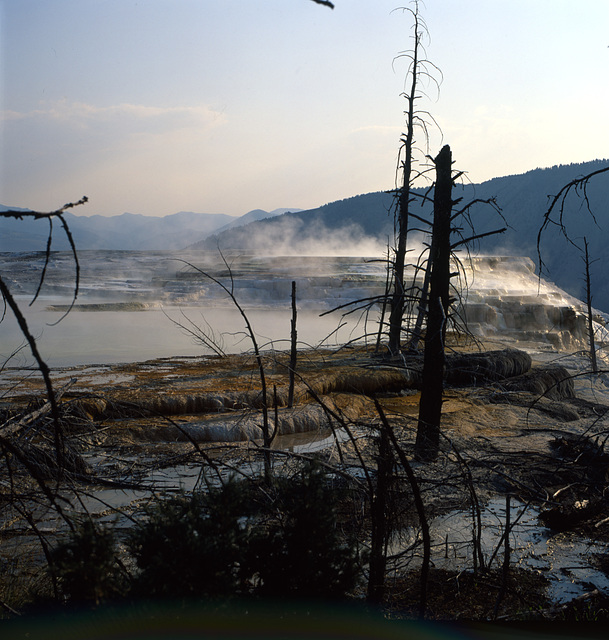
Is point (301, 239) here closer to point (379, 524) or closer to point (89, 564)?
point (379, 524)

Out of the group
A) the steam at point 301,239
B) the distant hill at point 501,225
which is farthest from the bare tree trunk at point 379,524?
the steam at point 301,239

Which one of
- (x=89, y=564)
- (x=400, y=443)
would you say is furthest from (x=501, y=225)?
(x=89, y=564)

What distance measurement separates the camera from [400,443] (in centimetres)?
452

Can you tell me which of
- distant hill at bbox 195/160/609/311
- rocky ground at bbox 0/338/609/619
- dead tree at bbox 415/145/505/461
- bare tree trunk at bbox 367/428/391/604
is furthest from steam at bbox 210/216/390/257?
bare tree trunk at bbox 367/428/391/604

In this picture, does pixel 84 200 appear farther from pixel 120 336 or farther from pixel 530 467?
pixel 120 336

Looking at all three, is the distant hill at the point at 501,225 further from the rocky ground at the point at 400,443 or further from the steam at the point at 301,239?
the rocky ground at the point at 400,443

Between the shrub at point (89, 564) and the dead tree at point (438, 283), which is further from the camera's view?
the dead tree at point (438, 283)

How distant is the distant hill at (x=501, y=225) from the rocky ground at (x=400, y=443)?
67498mm

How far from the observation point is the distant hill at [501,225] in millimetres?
85125

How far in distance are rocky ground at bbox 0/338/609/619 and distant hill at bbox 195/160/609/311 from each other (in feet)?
221

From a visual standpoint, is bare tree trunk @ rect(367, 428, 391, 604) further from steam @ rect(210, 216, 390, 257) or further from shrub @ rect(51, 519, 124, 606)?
steam @ rect(210, 216, 390, 257)

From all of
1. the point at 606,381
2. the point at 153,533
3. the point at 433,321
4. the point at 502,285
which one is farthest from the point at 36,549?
the point at 502,285

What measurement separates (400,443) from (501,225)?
98.3 m

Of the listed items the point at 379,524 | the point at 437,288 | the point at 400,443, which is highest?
the point at 437,288
